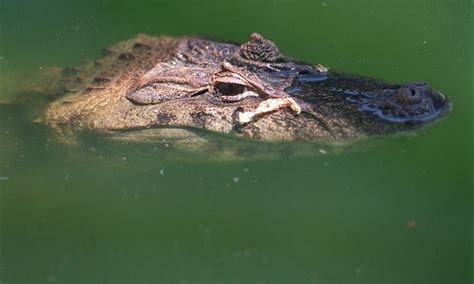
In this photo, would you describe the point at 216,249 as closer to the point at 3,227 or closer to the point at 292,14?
the point at 3,227

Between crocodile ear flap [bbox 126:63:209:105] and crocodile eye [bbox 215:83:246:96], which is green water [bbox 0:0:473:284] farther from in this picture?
crocodile eye [bbox 215:83:246:96]

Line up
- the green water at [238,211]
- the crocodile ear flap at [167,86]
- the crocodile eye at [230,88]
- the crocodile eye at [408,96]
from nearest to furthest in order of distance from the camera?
the green water at [238,211]
the crocodile eye at [408,96]
the crocodile eye at [230,88]
the crocodile ear flap at [167,86]

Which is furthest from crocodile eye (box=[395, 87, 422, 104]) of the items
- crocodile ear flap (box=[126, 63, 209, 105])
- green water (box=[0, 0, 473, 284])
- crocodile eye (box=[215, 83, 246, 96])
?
crocodile ear flap (box=[126, 63, 209, 105])

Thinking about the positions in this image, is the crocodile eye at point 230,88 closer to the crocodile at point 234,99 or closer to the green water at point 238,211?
the crocodile at point 234,99

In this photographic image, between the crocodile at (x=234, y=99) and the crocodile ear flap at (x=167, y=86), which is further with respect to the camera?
the crocodile ear flap at (x=167, y=86)

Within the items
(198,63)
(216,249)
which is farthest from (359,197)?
(198,63)

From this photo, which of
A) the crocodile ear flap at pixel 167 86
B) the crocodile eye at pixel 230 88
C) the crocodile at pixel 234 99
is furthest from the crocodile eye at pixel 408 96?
the crocodile ear flap at pixel 167 86

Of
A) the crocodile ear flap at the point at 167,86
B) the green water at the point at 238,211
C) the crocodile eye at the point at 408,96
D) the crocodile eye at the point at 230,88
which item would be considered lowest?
the green water at the point at 238,211

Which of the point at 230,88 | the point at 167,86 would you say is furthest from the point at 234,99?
the point at 167,86

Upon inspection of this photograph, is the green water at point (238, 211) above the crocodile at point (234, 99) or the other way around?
the other way around
